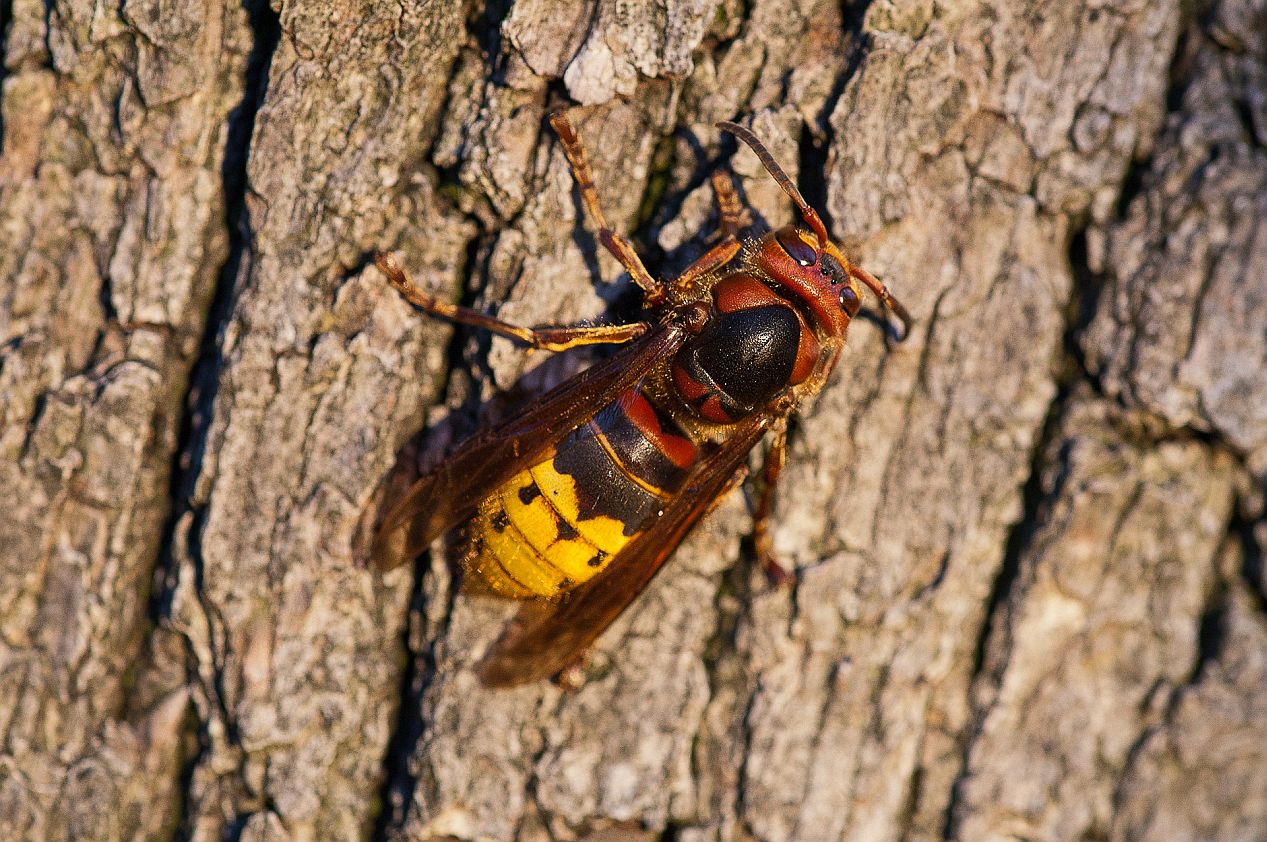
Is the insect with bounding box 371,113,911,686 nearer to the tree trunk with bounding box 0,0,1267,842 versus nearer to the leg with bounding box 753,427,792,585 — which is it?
the leg with bounding box 753,427,792,585

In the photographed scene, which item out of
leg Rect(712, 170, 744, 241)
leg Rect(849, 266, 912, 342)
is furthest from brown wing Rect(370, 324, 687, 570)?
leg Rect(849, 266, 912, 342)

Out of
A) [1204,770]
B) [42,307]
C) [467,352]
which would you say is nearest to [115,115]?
[42,307]

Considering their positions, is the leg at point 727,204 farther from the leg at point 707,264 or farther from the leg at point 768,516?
the leg at point 768,516

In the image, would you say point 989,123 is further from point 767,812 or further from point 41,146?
point 41,146

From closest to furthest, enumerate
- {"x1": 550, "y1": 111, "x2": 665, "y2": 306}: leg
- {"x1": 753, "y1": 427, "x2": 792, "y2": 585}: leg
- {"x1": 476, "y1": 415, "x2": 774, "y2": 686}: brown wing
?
{"x1": 550, "y1": 111, "x2": 665, "y2": 306}: leg < {"x1": 476, "y1": 415, "x2": 774, "y2": 686}: brown wing < {"x1": 753, "y1": 427, "x2": 792, "y2": 585}: leg

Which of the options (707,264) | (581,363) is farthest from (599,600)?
(707,264)

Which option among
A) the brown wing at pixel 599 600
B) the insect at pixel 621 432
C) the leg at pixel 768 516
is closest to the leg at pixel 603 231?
the insect at pixel 621 432
